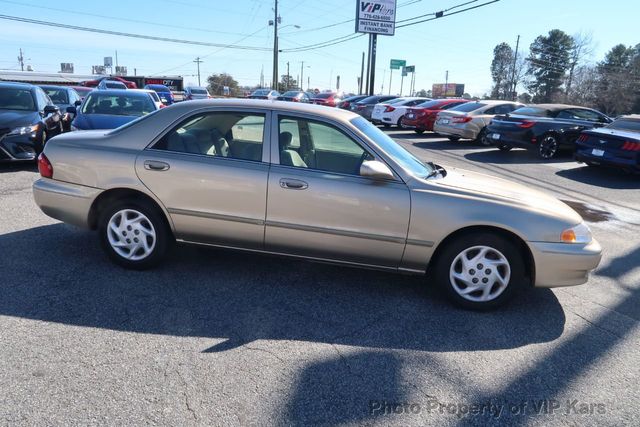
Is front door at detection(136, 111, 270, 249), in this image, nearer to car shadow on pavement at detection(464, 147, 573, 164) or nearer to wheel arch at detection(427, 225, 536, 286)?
wheel arch at detection(427, 225, 536, 286)

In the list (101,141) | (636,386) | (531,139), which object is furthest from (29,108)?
(531,139)

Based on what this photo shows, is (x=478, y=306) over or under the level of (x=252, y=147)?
under

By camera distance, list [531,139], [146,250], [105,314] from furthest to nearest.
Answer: [531,139] < [146,250] < [105,314]

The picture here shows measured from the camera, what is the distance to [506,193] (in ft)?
12.9

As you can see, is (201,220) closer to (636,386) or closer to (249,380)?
(249,380)

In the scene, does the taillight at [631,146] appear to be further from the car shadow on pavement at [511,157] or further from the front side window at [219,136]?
the front side window at [219,136]

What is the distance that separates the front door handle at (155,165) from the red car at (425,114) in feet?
51.7

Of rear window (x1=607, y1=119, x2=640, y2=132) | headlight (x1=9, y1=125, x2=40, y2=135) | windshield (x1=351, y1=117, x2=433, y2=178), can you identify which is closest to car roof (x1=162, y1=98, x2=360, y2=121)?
windshield (x1=351, y1=117, x2=433, y2=178)

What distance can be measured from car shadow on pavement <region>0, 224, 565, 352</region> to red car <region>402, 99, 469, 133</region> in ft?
49.1

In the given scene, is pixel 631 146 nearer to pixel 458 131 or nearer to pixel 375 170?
pixel 458 131

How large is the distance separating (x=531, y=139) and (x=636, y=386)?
11.1 m

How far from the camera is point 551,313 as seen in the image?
3.93 m

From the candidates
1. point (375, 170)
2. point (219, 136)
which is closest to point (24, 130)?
point (219, 136)

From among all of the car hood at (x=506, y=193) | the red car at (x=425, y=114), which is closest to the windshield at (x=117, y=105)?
the car hood at (x=506, y=193)
